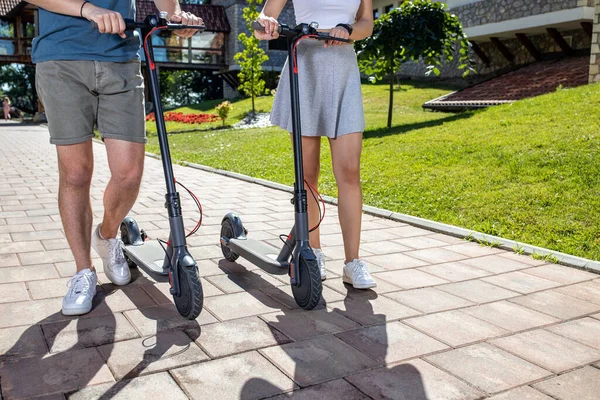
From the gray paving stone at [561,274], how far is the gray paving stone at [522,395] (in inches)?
56.1

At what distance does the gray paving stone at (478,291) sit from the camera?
9.98ft

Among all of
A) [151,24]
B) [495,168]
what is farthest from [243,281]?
[495,168]

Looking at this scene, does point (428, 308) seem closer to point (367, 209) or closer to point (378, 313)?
point (378, 313)

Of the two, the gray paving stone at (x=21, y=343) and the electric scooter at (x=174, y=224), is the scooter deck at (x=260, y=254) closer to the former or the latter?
the electric scooter at (x=174, y=224)

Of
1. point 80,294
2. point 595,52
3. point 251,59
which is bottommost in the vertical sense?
point 80,294

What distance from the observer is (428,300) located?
300cm

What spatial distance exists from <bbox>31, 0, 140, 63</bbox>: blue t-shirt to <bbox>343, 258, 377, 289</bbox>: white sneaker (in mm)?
1528

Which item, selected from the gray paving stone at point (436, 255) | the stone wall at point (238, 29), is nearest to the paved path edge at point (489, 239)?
the gray paving stone at point (436, 255)

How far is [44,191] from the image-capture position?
652 centimetres

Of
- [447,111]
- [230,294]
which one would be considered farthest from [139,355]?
[447,111]

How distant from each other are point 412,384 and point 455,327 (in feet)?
2.04

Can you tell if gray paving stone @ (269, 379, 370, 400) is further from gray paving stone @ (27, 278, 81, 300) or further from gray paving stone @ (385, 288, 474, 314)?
gray paving stone @ (27, 278, 81, 300)

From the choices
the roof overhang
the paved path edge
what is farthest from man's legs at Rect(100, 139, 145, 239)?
the roof overhang

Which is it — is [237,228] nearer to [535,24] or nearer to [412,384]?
[412,384]
